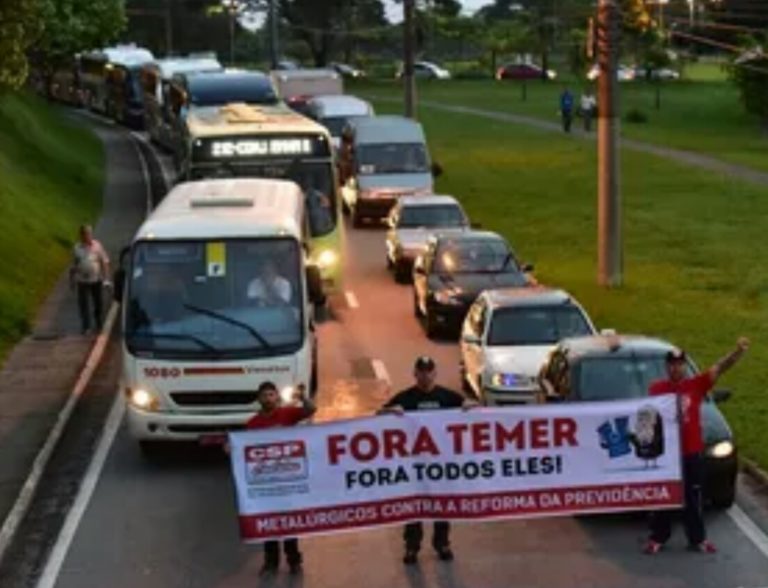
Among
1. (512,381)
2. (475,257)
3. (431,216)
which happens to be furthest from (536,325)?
(431,216)

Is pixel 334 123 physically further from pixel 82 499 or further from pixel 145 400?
pixel 82 499

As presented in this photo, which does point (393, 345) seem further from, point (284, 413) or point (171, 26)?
point (171, 26)

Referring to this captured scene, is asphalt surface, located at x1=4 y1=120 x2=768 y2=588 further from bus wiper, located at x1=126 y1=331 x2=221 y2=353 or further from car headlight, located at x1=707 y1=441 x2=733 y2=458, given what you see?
bus wiper, located at x1=126 y1=331 x2=221 y2=353

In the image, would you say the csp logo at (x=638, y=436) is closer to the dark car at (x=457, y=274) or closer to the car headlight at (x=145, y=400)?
the car headlight at (x=145, y=400)

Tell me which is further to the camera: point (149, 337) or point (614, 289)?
point (614, 289)

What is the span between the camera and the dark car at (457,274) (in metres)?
26.5

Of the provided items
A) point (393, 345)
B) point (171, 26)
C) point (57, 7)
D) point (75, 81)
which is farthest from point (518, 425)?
point (171, 26)

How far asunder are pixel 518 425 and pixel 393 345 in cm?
1199

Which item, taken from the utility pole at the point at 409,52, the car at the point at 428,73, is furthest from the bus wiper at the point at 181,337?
the car at the point at 428,73

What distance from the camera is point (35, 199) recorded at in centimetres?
3888

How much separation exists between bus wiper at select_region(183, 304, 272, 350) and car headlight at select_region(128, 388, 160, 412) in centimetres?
102

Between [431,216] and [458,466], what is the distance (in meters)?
20.9

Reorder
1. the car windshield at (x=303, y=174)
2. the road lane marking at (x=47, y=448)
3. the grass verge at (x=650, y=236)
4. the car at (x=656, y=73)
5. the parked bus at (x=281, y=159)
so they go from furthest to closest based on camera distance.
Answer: the car at (x=656, y=73)
the parked bus at (x=281, y=159)
the car windshield at (x=303, y=174)
the grass verge at (x=650, y=236)
the road lane marking at (x=47, y=448)

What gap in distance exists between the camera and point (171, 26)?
13162 centimetres
